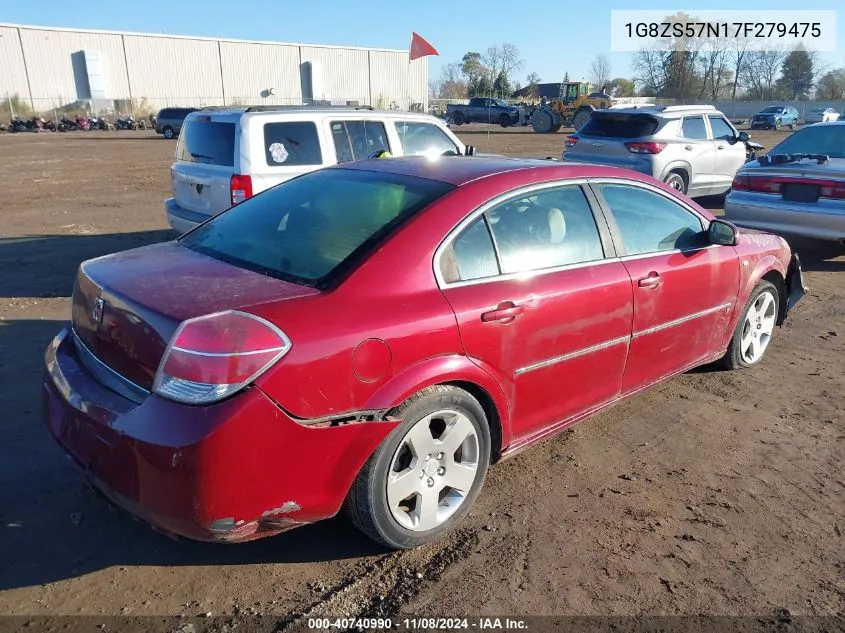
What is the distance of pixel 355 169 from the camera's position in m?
3.72

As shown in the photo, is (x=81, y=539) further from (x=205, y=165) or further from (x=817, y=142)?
(x=817, y=142)

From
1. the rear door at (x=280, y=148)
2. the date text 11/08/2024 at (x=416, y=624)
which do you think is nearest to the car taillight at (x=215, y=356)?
the date text 11/08/2024 at (x=416, y=624)

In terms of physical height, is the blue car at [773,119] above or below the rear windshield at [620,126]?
below

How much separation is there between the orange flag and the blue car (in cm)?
4203

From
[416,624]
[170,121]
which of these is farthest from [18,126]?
[416,624]

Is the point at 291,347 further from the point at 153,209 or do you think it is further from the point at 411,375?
the point at 153,209

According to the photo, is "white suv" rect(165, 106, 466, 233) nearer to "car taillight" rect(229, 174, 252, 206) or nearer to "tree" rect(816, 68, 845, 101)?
"car taillight" rect(229, 174, 252, 206)

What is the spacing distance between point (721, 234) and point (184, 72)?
65.1 m

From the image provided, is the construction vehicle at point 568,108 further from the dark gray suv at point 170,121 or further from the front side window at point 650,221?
the front side window at point 650,221

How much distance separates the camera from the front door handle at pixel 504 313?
2988 mm

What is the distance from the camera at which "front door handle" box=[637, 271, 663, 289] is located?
146 inches

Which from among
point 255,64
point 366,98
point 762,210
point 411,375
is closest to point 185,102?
point 255,64

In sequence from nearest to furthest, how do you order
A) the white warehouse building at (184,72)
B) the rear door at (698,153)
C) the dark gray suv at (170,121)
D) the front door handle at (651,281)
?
1. the front door handle at (651,281)
2. the rear door at (698,153)
3. the dark gray suv at (170,121)
4. the white warehouse building at (184,72)

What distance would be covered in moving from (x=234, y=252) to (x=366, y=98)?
69654 millimetres
